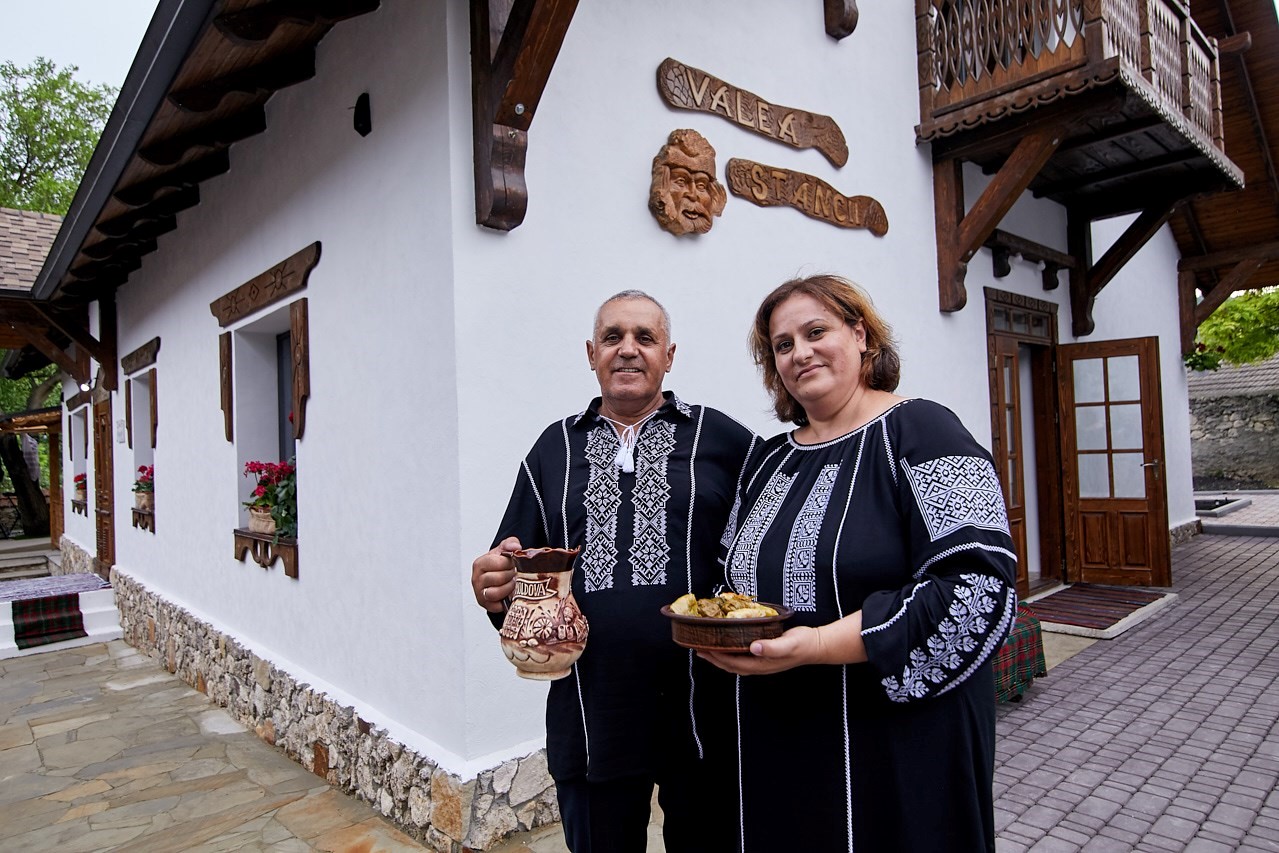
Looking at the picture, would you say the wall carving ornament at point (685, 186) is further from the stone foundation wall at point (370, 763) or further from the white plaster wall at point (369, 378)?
the stone foundation wall at point (370, 763)

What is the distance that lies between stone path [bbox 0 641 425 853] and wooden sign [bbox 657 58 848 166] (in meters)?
3.16

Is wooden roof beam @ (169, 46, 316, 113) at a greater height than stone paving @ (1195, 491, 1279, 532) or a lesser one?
greater

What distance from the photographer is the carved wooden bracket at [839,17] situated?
4426 mm

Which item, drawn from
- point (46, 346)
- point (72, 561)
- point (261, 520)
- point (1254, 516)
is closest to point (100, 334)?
point (46, 346)

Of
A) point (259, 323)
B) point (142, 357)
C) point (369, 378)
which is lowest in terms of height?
point (369, 378)

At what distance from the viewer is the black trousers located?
1.67 meters

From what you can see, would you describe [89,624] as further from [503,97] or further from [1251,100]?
[1251,100]

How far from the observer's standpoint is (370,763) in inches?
127

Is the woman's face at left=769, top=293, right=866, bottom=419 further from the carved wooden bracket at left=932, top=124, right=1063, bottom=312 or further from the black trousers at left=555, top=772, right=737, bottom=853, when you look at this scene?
the carved wooden bracket at left=932, top=124, right=1063, bottom=312

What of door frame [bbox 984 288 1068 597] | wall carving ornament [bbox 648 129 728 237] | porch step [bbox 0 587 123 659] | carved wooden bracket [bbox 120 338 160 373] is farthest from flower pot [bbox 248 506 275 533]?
door frame [bbox 984 288 1068 597]

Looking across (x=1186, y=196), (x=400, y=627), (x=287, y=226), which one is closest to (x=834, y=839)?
(x=400, y=627)

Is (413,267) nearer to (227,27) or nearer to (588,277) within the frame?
(588,277)

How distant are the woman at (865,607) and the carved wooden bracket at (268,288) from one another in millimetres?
2938

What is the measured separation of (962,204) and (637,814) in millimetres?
4723
